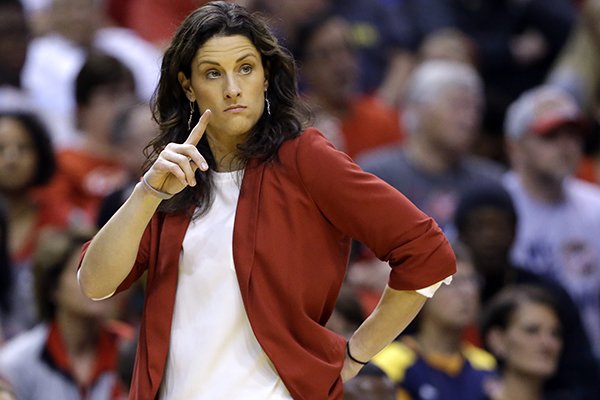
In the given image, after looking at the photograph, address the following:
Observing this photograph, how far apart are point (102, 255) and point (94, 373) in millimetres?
2838

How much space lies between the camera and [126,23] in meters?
9.98

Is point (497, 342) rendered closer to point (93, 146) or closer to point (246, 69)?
point (93, 146)

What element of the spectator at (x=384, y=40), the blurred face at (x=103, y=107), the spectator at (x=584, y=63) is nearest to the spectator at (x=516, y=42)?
the spectator at (x=584, y=63)

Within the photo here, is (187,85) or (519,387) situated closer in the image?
(187,85)

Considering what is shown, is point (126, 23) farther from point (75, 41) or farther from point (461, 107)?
point (461, 107)

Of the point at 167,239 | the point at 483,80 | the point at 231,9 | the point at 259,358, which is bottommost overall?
the point at 483,80

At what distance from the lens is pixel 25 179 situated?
6953 millimetres

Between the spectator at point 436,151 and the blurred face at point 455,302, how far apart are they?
127 cm

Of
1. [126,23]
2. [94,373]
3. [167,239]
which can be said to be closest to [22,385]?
[94,373]

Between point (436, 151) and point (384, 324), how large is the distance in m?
4.49

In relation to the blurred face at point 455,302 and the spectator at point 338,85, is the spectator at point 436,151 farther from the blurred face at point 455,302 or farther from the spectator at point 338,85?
the blurred face at point 455,302

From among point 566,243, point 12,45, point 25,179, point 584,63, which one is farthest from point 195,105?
point 584,63

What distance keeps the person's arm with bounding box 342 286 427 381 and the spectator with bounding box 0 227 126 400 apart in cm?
255

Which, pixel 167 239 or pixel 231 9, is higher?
pixel 231 9
